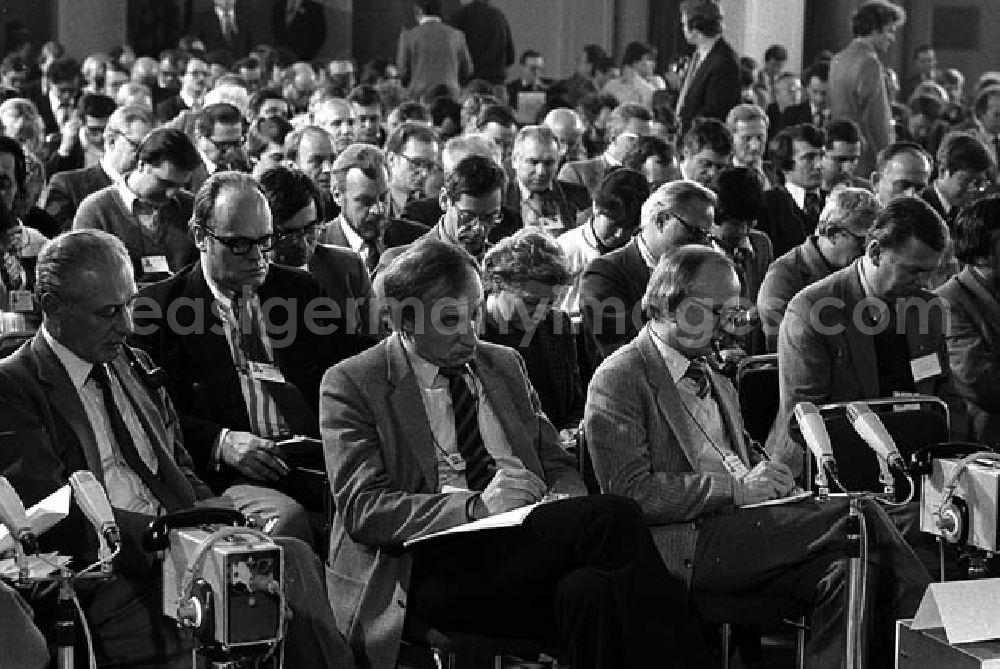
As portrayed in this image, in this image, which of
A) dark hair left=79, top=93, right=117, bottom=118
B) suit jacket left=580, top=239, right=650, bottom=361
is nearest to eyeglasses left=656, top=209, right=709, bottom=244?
suit jacket left=580, top=239, right=650, bottom=361

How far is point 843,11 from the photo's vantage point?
19.0 meters

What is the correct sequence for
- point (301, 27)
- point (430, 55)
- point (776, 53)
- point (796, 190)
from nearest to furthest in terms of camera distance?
point (796, 190), point (430, 55), point (776, 53), point (301, 27)

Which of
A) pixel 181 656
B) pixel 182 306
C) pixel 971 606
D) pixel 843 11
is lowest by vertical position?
pixel 181 656

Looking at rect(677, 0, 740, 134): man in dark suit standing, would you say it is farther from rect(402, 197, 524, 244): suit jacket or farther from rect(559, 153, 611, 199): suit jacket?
rect(402, 197, 524, 244): suit jacket

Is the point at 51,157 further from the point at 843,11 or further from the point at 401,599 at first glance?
the point at 843,11

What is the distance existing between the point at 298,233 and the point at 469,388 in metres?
1.65

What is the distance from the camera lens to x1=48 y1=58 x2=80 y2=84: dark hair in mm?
13047

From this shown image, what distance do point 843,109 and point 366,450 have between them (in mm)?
7485

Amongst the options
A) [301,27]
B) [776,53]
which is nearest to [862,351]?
[776,53]

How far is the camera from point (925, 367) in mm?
4793

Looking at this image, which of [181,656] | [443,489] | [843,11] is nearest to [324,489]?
[443,489]

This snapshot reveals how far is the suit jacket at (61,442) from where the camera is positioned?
328cm

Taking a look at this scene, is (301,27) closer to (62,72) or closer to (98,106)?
(62,72)

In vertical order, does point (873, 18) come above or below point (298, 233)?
above
